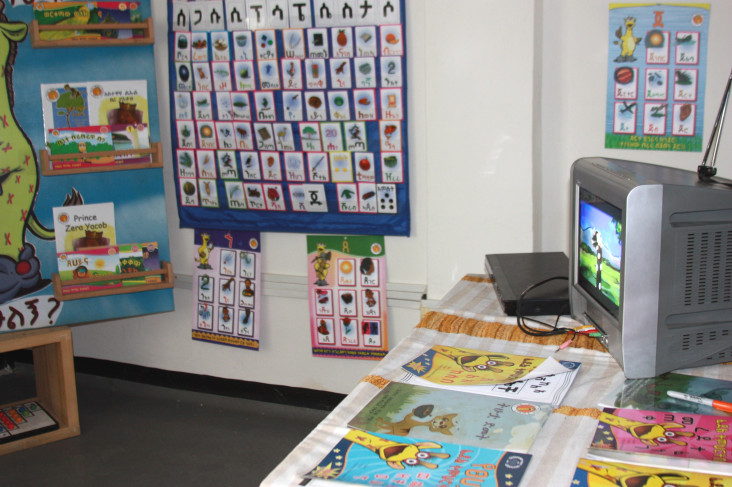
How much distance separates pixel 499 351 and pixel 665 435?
0.44m

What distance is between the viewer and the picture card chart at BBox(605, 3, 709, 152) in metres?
2.17

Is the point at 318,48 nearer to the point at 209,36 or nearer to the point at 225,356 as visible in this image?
the point at 209,36

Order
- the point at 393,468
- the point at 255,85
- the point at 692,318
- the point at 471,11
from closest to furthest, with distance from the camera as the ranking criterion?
the point at 393,468 → the point at 692,318 → the point at 471,11 → the point at 255,85

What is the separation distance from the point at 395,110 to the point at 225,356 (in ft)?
4.43

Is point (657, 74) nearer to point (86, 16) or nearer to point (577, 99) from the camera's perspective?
point (577, 99)

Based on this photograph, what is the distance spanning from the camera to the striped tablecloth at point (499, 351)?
102cm

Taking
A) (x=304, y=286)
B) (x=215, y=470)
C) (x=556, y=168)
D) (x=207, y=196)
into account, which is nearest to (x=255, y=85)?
(x=207, y=196)

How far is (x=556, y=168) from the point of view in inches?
95.9

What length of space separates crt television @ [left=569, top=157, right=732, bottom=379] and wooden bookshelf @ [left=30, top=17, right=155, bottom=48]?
6.35 ft

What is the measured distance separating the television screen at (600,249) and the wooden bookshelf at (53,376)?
6.63 feet

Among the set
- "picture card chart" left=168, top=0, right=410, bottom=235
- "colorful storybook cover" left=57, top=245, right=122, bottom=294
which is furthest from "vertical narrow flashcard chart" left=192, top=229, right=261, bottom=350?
"colorful storybook cover" left=57, top=245, right=122, bottom=294

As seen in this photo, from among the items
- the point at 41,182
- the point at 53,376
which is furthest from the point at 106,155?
the point at 53,376

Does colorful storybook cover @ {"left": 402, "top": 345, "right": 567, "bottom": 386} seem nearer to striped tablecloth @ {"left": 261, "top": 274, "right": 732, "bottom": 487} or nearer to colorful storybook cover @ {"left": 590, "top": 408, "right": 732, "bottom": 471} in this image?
striped tablecloth @ {"left": 261, "top": 274, "right": 732, "bottom": 487}

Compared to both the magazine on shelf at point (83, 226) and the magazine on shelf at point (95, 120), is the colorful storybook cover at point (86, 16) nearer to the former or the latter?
the magazine on shelf at point (95, 120)
